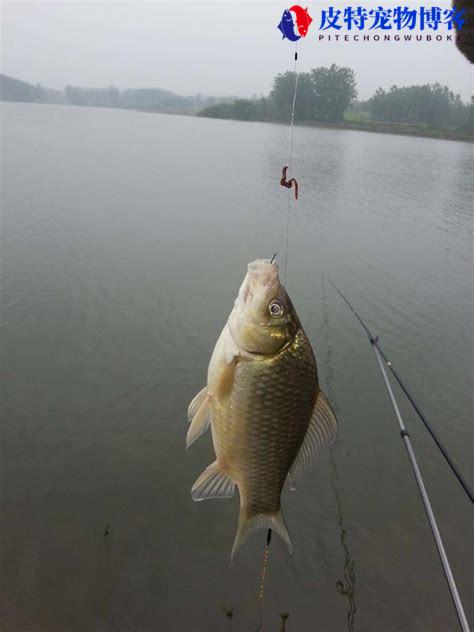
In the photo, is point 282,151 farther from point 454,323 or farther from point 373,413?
point 373,413

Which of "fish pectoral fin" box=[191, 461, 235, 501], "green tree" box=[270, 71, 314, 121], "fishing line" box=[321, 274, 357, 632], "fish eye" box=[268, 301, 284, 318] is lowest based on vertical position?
"fishing line" box=[321, 274, 357, 632]

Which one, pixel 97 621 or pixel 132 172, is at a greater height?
pixel 132 172

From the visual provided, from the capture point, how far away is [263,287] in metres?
1.85

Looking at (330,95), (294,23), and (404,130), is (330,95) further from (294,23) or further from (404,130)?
(294,23)

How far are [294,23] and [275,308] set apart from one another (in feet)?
9.54

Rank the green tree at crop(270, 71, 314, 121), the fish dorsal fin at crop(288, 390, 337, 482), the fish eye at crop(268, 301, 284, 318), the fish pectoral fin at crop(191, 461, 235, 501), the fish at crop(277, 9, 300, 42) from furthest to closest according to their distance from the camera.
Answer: the green tree at crop(270, 71, 314, 121) → the fish at crop(277, 9, 300, 42) → the fish pectoral fin at crop(191, 461, 235, 501) → the fish dorsal fin at crop(288, 390, 337, 482) → the fish eye at crop(268, 301, 284, 318)

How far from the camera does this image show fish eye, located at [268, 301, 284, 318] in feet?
6.08

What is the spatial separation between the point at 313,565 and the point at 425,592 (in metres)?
0.95

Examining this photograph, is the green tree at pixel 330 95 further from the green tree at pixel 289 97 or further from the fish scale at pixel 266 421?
the fish scale at pixel 266 421

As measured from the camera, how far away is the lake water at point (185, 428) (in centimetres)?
371

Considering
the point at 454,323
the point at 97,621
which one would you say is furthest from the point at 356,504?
the point at 454,323

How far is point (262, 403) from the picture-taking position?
1.91m

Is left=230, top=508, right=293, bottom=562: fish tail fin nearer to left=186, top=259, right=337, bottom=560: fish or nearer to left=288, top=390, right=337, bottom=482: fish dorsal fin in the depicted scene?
left=186, top=259, right=337, bottom=560: fish

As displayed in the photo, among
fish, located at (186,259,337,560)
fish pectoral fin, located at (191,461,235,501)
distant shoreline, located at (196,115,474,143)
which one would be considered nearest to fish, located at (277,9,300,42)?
fish, located at (186,259,337,560)
